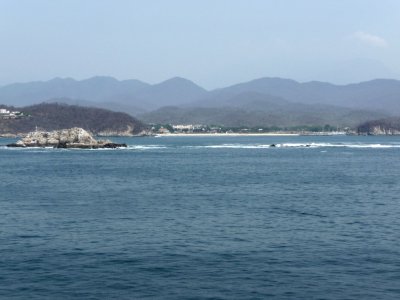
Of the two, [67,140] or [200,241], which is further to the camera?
[67,140]

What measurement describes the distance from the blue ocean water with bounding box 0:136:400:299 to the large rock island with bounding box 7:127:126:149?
104 metres

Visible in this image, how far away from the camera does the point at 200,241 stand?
39.8 meters

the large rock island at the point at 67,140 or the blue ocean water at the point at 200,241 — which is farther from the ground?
the large rock island at the point at 67,140

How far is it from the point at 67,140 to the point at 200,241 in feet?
477

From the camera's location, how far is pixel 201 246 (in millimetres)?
38469

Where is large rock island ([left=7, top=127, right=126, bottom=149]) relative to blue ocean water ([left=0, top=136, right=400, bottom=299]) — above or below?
above

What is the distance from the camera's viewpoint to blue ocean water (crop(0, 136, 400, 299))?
3045 cm

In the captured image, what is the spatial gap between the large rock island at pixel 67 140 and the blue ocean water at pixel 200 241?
104 metres

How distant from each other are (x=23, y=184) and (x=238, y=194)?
27968 mm

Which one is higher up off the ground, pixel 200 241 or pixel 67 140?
pixel 67 140

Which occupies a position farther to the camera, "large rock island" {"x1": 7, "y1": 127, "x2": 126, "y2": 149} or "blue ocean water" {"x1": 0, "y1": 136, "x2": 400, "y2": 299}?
"large rock island" {"x1": 7, "y1": 127, "x2": 126, "y2": 149}

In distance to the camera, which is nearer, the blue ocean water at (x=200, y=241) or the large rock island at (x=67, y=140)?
the blue ocean water at (x=200, y=241)

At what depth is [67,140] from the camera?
7072 inches

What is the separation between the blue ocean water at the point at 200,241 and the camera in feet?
99.9
